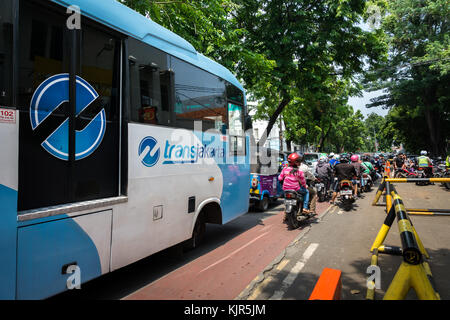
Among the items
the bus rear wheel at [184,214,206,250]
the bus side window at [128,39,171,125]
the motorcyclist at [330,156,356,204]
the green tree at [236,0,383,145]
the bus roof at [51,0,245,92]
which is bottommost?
the bus rear wheel at [184,214,206,250]

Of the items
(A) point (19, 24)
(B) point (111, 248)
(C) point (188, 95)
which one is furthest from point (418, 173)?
(A) point (19, 24)

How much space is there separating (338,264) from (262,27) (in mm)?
11831

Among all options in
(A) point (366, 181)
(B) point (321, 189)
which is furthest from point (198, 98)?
(A) point (366, 181)

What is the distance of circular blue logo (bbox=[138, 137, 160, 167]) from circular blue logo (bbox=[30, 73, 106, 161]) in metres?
0.58

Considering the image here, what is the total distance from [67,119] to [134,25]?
1600mm

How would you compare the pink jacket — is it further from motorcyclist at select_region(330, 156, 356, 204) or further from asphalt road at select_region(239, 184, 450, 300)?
motorcyclist at select_region(330, 156, 356, 204)

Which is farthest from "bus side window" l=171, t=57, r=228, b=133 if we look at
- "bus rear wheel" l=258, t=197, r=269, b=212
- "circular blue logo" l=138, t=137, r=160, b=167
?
"bus rear wheel" l=258, t=197, r=269, b=212

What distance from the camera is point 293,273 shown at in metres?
4.54

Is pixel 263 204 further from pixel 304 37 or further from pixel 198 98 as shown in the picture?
pixel 304 37

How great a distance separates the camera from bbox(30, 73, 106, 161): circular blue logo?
2766 millimetres

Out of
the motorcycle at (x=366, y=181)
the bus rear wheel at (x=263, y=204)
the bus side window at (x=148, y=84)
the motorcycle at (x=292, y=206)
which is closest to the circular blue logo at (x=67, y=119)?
the bus side window at (x=148, y=84)

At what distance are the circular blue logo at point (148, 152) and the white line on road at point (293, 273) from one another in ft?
7.60

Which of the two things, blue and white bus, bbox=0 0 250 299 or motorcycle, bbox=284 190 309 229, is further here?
motorcycle, bbox=284 190 309 229
